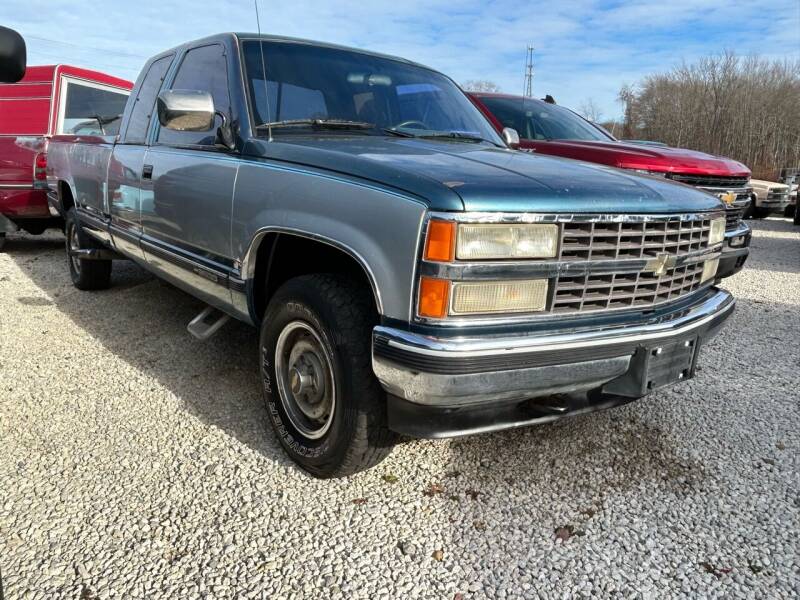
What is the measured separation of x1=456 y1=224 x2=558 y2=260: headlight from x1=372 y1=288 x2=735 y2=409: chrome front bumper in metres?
0.27

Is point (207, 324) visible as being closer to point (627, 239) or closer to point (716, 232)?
point (627, 239)

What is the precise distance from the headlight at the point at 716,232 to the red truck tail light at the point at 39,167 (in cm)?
702

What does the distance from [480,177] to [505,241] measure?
0.90 feet

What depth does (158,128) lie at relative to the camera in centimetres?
373

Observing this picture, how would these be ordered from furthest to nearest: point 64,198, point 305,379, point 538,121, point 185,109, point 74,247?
point 538,121
point 64,198
point 74,247
point 185,109
point 305,379

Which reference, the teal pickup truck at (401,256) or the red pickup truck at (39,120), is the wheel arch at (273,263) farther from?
the red pickup truck at (39,120)

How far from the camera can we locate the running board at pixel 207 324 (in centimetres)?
317

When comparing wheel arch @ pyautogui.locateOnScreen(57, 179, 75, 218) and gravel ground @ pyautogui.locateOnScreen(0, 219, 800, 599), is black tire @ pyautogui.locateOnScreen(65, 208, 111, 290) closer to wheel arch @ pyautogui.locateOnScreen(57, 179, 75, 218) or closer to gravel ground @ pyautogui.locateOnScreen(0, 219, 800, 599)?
wheel arch @ pyautogui.locateOnScreen(57, 179, 75, 218)

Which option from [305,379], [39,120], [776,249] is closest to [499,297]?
[305,379]

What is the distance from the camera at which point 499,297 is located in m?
1.99

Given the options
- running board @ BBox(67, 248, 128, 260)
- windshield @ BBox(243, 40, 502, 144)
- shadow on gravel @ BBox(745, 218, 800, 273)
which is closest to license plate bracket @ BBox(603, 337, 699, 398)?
windshield @ BBox(243, 40, 502, 144)

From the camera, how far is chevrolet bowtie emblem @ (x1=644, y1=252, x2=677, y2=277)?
229 cm

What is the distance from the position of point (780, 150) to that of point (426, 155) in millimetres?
42868

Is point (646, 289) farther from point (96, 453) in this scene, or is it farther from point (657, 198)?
point (96, 453)
